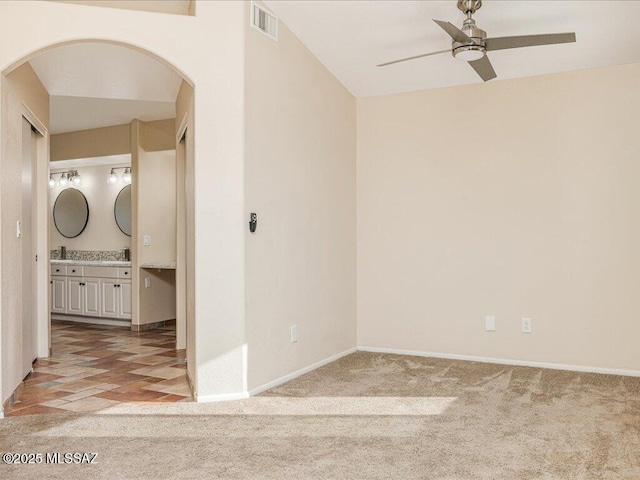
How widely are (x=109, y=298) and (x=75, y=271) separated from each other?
0.78 metres

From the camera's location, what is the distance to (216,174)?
12.1 feet

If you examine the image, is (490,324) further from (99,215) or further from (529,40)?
(99,215)

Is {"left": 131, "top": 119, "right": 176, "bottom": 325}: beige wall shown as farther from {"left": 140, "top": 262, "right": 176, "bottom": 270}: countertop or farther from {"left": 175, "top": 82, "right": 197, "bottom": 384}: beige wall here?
{"left": 175, "top": 82, "right": 197, "bottom": 384}: beige wall

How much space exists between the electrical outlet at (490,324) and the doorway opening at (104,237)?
8.46 feet

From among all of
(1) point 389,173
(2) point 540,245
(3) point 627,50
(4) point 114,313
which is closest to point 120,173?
(4) point 114,313

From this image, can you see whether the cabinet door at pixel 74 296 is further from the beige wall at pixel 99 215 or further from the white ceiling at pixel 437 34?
the white ceiling at pixel 437 34

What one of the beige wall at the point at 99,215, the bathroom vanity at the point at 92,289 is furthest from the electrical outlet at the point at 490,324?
the beige wall at the point at 99,215

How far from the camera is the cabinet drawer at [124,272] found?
6.90 meters

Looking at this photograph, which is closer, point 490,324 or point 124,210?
point 490,324

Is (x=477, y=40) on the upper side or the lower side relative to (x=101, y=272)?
upper

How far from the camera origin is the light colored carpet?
258 cm

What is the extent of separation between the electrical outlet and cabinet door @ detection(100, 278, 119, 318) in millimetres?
4588

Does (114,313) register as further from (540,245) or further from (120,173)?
(540,245)

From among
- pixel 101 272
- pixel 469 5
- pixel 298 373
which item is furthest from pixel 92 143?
pixel 469 5
